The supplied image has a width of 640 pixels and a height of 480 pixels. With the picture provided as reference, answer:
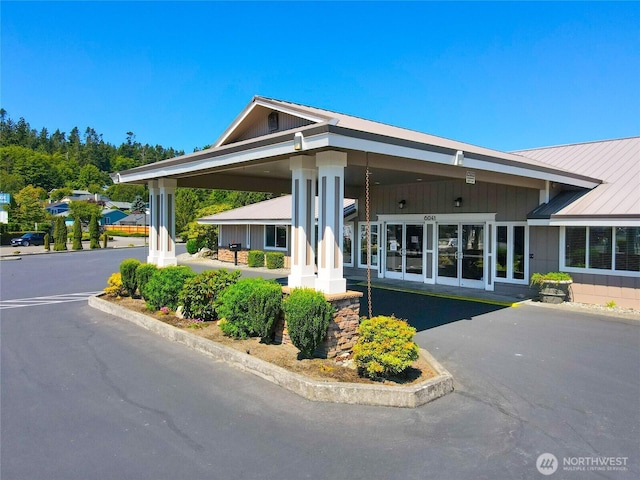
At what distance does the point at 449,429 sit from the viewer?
15.2ft

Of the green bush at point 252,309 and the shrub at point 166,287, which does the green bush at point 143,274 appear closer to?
the shrub at point 166,287

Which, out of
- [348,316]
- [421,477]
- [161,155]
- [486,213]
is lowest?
[421,477]

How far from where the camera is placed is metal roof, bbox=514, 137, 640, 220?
11242mm

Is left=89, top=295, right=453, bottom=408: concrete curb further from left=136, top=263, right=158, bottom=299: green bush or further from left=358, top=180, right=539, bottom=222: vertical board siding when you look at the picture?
left=358, top=180, right=539, bottom=222: vertical board siding

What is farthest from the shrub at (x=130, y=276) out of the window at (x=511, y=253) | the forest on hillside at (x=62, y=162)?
the forest on hillside at (x=62, y=162)

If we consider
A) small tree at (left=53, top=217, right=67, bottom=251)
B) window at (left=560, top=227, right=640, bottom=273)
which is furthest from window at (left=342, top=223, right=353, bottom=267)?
small tree at (left=53, top=217, right=67, bottom=251)

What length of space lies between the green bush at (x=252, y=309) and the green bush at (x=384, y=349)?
177cm

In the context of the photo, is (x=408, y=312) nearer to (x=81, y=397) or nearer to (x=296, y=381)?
(x=296, y=381)

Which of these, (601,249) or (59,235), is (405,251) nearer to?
(601,249)

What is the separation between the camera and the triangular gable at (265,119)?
846cm

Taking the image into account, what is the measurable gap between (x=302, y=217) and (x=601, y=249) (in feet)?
28.5

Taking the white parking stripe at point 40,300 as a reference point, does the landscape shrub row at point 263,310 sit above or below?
above

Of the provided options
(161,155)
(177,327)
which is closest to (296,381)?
(177,327)

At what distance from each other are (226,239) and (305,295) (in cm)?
2087
